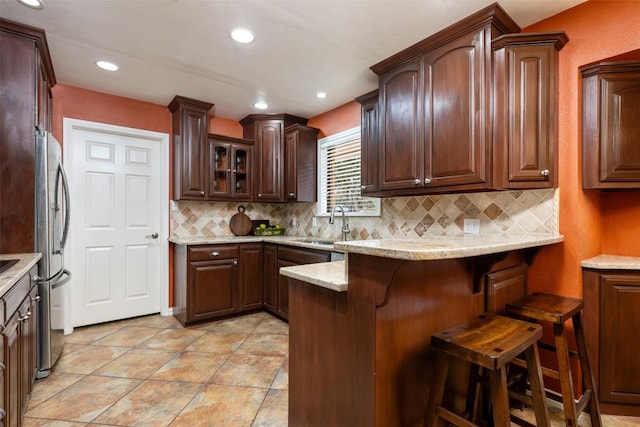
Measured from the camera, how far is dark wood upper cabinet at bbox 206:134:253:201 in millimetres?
3740

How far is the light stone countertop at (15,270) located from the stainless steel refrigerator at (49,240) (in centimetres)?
17

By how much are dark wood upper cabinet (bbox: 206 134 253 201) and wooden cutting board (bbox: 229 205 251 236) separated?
0.30 meters

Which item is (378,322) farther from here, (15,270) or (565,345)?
(15,270)

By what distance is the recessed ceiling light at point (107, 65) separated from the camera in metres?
2.68

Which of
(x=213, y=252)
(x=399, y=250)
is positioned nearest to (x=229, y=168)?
(x=213, y=252)

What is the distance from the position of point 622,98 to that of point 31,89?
3817mm

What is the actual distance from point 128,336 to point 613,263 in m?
3.87

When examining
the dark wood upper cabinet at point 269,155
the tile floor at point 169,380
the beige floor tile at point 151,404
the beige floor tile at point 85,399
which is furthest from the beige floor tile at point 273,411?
the dark wood upper cabinet at point 269,155

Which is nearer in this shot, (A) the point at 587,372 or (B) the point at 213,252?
(A) the point at 587,372

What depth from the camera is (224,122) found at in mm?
4145

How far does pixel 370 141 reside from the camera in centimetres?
288

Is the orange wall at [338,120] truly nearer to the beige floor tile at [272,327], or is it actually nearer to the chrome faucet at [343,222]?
the chrome faucet at [343,222]

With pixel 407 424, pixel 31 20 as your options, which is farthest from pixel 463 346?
pixel 31 20

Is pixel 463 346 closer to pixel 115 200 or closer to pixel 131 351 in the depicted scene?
pixel 131 351
